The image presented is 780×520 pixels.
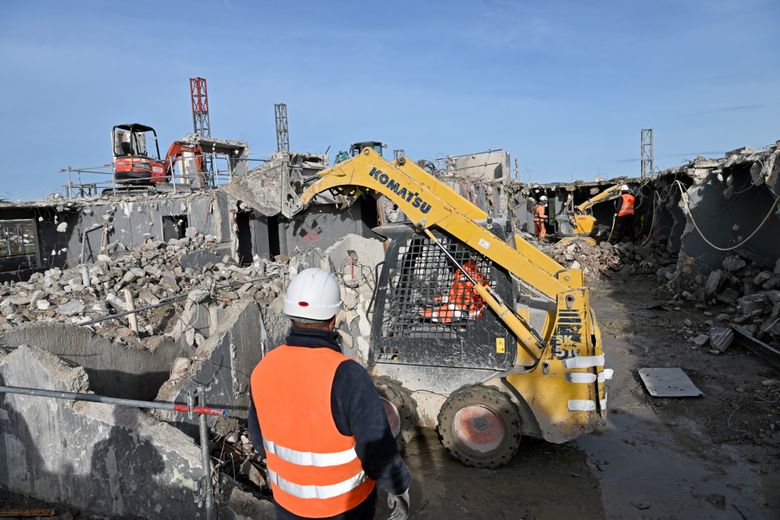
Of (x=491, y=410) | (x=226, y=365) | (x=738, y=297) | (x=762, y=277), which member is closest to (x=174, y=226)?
(x=226, y=365)

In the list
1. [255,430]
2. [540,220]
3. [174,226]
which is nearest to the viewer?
[255,430]

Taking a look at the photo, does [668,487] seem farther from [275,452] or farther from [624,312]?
[624,312]

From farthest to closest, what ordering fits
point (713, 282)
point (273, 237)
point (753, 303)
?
point (273, 237), point (713, 282), point (753, 303)

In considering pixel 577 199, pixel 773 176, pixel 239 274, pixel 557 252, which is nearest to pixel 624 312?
pixel 773 176

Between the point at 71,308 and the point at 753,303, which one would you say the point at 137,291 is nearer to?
the point at 71,308

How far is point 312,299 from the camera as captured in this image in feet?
7.13

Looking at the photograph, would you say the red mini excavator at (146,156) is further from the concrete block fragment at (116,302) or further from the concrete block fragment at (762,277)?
the concrete block fragment at (762,277)

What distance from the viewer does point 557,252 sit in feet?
57.7

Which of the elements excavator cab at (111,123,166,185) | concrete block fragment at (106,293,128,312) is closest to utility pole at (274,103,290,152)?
excavator cab at (111,123,166,185)

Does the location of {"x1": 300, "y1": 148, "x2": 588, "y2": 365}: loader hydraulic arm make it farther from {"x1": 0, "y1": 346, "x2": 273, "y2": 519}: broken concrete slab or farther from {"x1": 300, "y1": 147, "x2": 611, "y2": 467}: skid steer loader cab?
{"x1": 0, "y1": 346, "x2": 273, "y2": 519}: broken concrete slab

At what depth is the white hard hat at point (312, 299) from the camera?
2.17m

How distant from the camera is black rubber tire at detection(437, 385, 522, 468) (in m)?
4.48

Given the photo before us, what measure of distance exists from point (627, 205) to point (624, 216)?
747 mm

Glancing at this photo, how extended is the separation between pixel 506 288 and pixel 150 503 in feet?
11.1
